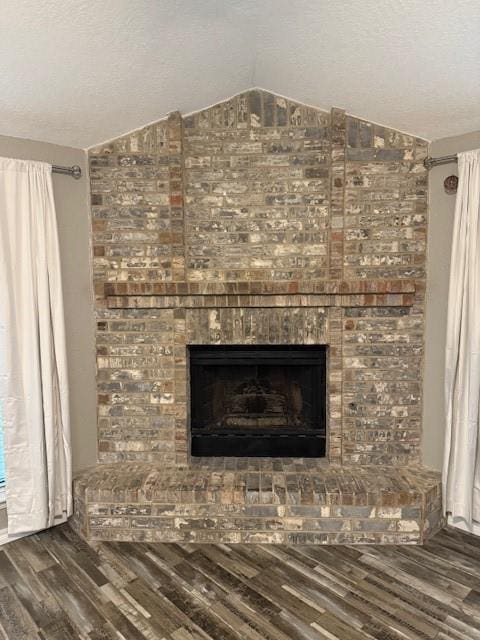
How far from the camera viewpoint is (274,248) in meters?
2.61

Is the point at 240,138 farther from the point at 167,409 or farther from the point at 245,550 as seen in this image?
the point at 245,550

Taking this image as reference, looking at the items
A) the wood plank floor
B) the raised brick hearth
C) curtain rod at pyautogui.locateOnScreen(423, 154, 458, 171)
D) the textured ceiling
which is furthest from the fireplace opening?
the textured ceiling

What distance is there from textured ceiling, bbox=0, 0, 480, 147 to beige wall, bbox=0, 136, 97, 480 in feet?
0.82

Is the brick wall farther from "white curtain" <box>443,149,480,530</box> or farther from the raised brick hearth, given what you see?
the raised brick hearth

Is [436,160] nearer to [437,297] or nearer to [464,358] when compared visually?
[437,297]

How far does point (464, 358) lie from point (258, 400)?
1.35 meters

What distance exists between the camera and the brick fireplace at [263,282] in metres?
2.53

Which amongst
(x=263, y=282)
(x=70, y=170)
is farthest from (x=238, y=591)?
(x=70, y=170)

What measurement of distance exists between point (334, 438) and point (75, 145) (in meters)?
2.51

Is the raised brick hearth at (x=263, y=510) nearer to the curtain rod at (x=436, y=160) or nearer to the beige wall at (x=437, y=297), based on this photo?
the beige wall at (x=437, y=297)

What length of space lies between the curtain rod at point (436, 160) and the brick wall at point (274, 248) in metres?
0.06

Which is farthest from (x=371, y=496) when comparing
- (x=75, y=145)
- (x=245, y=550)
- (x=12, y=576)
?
(x=75, y=145)

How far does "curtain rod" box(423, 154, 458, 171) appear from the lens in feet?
7.75

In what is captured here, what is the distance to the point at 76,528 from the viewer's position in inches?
97.2
